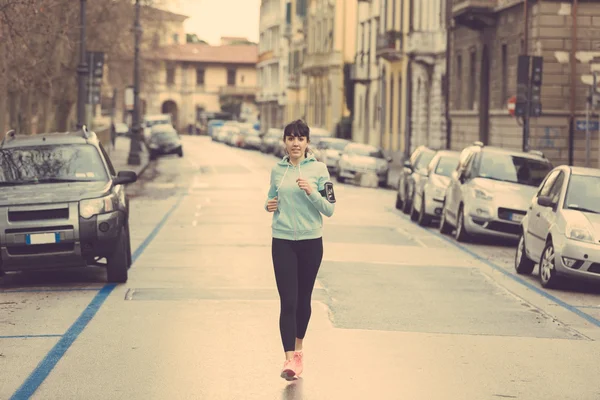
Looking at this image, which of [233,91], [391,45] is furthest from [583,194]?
[233,91]

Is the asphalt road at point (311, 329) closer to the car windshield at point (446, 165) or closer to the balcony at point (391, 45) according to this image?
the car windshield at point (446, 165)

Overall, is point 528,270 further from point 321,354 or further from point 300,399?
point 300,399

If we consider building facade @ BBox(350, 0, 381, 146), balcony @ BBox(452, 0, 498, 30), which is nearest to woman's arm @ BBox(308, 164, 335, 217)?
balcony @ BBox(452, 0, 498, 30)

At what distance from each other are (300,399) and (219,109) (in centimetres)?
13999

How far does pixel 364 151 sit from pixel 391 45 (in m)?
15.7

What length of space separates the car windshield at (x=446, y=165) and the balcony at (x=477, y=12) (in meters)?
15.4

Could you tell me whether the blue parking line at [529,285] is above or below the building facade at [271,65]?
below

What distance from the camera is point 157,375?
30.4ft

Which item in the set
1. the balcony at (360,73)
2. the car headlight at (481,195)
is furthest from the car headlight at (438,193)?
the balcony at (360,73)

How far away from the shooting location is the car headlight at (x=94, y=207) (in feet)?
47.4

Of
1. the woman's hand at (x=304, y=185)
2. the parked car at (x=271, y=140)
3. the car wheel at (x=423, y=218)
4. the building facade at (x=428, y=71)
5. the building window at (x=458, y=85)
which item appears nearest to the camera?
the woman's hand at (x=304, y=185)

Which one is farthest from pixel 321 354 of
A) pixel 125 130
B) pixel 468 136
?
pixel 125 130

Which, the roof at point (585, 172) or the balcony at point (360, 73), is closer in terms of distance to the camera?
the roof at point (585, 172)

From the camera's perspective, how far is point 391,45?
60250 mm
